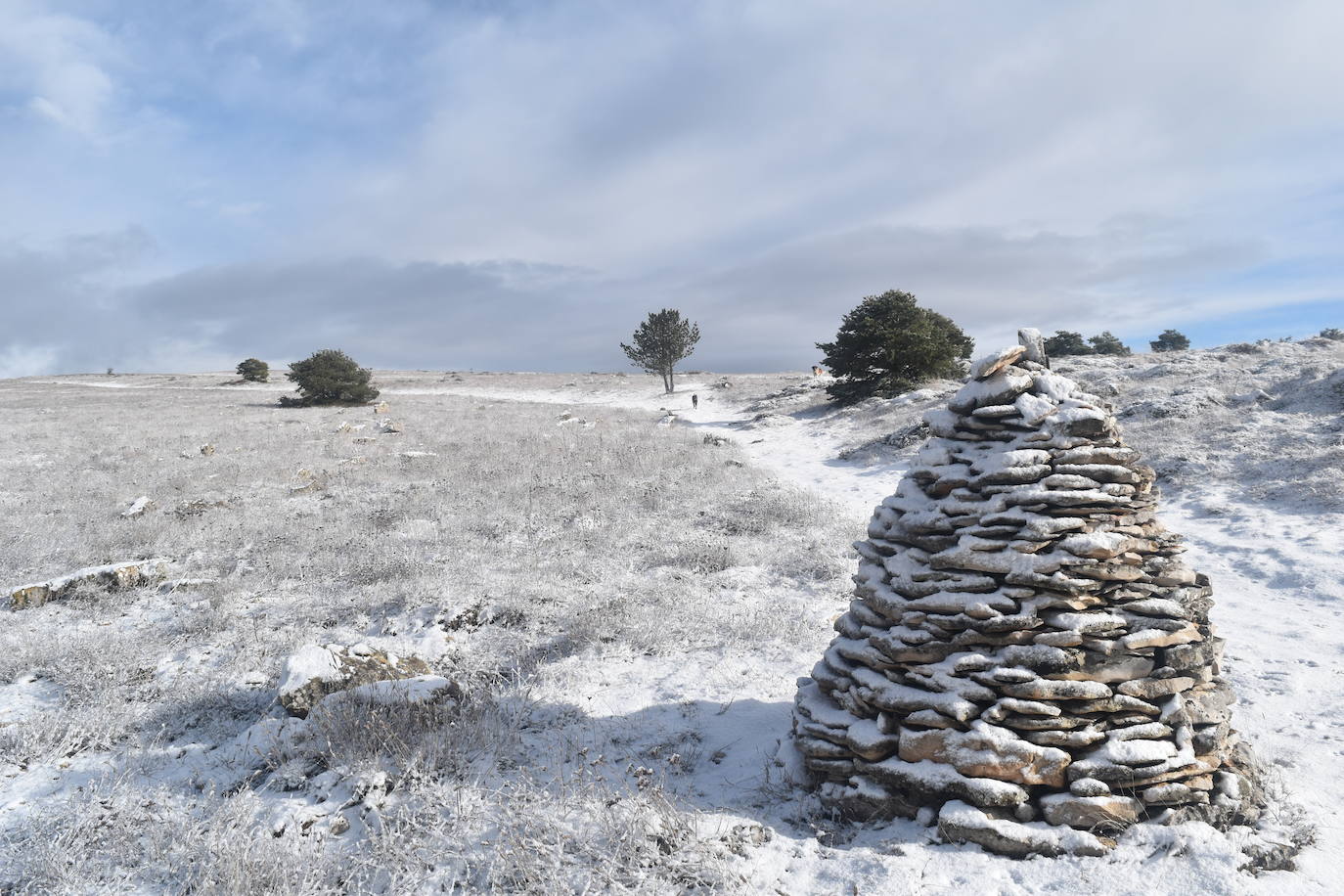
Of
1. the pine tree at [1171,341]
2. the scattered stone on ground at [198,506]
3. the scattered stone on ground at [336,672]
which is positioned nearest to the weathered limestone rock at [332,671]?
the scattered stone on ground at [336,672]

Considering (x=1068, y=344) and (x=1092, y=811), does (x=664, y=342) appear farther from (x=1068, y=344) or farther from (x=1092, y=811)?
(x=1092, y=811)

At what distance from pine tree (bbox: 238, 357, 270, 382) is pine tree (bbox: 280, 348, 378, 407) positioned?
2499 centimetres

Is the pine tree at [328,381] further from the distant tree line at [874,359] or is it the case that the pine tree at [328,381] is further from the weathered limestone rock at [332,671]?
the weathered limestone rock at [332,671]

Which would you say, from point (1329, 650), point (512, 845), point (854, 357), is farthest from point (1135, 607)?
point (854, 357)

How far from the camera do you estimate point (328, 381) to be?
32656 millimetres

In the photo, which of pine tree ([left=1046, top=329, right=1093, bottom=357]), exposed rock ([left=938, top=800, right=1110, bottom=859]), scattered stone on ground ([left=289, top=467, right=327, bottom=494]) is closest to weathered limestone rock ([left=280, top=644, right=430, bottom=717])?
exposed rock ([left=938, top=800, right=1110, bottom=859])

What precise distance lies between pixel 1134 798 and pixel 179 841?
5379 millimetres

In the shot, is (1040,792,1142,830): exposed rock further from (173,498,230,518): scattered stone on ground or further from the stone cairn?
(173,498,230,518): scattered stone on ground

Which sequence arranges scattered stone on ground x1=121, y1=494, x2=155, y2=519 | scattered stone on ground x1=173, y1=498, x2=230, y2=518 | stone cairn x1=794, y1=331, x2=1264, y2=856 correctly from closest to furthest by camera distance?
1. stone cairn x1=794, y1=331, x2=1264, y2=856
2. scattered stone on ground x1=121, y1=494, x2=155, y2=519
3. scattered stone on ground x1=173, y1=498, x2=230, y2=518

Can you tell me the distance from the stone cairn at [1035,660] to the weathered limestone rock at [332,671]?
345 centimetres

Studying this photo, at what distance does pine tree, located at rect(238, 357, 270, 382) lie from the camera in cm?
5366

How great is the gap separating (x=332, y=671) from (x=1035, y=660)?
509cm

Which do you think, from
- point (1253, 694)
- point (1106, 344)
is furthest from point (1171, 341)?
point (1253, 694)

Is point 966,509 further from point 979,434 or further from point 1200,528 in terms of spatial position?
point 1200,528
